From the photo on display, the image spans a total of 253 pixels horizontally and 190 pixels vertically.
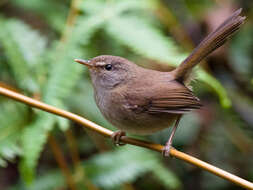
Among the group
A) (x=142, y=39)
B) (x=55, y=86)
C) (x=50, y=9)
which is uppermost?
(x=142, y=39)

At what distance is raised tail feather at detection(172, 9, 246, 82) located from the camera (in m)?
3.12

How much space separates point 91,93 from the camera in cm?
435

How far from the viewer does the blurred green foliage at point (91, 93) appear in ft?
10.8

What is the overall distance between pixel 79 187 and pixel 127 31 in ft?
5.00

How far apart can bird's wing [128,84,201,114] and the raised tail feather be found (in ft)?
0.61

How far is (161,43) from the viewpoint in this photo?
3652mm

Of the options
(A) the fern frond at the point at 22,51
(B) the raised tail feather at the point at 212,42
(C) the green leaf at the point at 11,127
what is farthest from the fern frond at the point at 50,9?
(B) the raised tail feather at the point at 212,42

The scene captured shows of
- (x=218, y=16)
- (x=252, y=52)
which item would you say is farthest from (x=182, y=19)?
(x=252, y=52)

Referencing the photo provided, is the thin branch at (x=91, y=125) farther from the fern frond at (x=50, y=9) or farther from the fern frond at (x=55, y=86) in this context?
the fern frond at (x=50, y=9)

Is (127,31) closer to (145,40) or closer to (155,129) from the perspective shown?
(145,40)

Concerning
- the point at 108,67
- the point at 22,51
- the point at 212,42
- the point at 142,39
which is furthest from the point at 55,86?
the point at 212,42

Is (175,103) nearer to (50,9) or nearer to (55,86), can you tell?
(55,86)

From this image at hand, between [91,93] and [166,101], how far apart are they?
1.33 m

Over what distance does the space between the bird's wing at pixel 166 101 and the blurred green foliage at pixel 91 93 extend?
23cm
